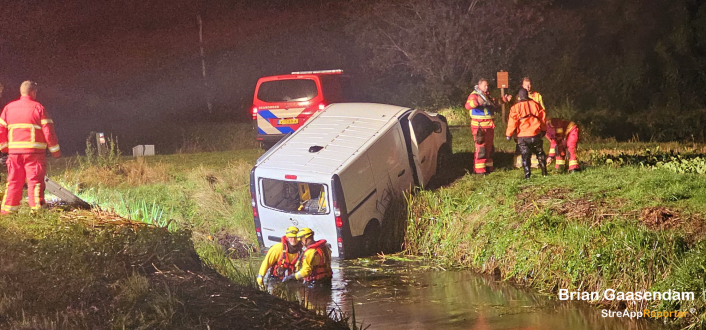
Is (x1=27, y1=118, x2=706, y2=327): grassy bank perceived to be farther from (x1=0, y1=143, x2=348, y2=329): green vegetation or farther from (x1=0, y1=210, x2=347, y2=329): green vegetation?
(x1=0, y1=210, x2=347, y2=329): green vegetation

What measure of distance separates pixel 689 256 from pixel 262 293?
4101mm

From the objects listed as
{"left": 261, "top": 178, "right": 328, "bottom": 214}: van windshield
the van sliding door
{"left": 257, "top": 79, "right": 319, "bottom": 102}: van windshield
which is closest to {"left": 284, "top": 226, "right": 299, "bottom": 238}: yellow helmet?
{"left": 261, "top": 178, "right": 328, "bottom": 214}: van windshield

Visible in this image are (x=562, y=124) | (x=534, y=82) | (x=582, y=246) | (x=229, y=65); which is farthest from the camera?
(x=229, y=65)

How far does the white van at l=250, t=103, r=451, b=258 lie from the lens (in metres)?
11.3

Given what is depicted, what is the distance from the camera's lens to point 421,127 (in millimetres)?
13266

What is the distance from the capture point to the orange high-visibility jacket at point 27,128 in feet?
35.4

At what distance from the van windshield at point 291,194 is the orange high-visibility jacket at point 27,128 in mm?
2855

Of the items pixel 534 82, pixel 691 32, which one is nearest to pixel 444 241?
pixel 534 82

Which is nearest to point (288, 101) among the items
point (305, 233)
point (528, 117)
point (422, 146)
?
point (422, 146)

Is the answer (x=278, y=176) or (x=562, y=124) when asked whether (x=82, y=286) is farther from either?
(x=562, y=124)

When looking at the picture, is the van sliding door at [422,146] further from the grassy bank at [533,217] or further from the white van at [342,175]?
the grassy bank at [533,217]

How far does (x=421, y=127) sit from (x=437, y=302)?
416 cm

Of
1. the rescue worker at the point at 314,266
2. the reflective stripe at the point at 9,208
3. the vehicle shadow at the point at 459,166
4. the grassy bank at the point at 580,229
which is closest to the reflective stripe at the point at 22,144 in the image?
the reflective stripe at the point at 9,208

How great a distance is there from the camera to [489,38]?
30.4 meters
